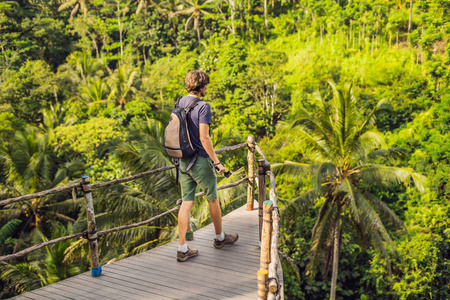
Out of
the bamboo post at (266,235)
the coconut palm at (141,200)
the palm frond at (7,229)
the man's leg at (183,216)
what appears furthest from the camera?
the palm frond at (7,229)

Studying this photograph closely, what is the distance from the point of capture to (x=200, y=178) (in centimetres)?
371

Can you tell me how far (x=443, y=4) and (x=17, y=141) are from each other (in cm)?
1997

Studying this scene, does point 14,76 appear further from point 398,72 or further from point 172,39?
point 398,72

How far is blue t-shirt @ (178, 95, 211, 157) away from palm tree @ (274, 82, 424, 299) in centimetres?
754

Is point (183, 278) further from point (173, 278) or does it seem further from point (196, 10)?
point (196, 10)


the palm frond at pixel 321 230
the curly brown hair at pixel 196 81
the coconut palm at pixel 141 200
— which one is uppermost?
→ the curly brown hair at pixel 196 81

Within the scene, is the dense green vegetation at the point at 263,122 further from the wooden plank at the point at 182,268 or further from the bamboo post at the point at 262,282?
the bamboo post at the point at 262,282

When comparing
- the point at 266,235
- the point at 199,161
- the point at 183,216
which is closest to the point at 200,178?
the point at 199,161

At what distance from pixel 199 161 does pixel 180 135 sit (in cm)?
30

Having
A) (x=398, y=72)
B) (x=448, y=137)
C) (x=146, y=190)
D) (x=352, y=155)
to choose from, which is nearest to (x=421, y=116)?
(x=448, y=137)

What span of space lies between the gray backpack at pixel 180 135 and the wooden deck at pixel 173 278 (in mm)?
976

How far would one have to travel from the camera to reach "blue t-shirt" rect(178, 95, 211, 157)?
3.50 meters

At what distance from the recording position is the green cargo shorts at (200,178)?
3.69 m

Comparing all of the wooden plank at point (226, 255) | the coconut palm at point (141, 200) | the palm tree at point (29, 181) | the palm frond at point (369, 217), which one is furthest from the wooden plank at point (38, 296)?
the palm tree at point (29, 181)
